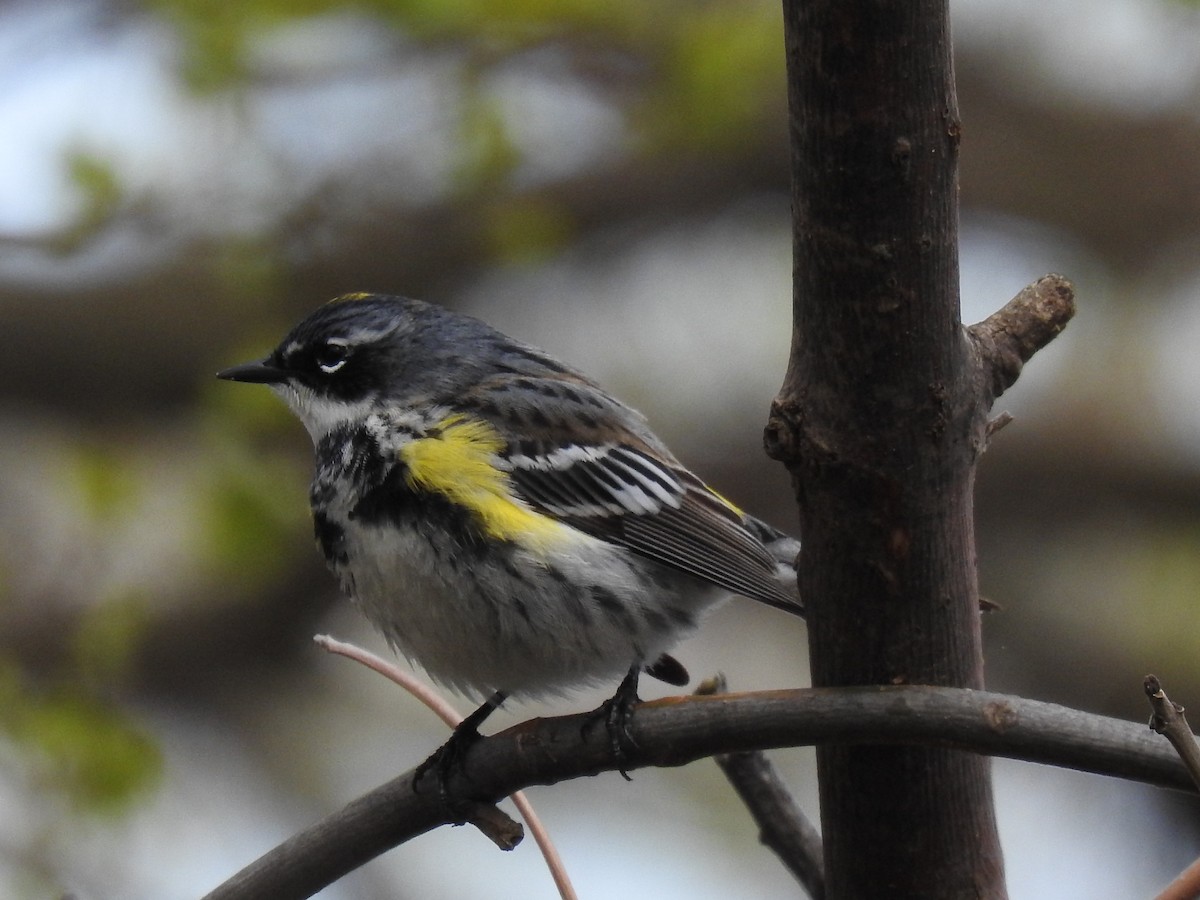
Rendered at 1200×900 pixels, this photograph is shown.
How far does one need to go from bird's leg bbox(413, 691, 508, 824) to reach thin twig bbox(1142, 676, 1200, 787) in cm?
108

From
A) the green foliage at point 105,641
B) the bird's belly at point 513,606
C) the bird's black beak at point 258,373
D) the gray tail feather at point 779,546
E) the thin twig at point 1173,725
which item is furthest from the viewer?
the green foliage at point 105,641

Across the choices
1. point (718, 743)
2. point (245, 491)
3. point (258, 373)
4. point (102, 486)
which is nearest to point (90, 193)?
point (102, 486)

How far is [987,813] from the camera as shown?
88.4 inches

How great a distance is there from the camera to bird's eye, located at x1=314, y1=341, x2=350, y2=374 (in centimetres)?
362

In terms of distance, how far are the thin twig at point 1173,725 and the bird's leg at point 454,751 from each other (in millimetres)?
1085

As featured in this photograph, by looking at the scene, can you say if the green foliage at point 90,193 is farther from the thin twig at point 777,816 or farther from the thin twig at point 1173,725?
the thin twig at point 1173,725

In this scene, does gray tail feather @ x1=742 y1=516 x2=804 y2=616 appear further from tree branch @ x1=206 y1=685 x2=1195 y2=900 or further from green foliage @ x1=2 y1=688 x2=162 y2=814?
green foliage @ x1=2 y1=688 x2=162 y2=814

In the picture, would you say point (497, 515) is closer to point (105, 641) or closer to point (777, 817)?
point (777, 817)

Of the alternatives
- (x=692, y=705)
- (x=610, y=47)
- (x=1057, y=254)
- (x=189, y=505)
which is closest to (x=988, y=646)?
(x=1057, y=254)

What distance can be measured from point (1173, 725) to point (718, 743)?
0.68m

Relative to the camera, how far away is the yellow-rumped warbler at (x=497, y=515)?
3021 millimetres

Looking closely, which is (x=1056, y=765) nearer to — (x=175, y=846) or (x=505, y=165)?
(x=505, y=165)

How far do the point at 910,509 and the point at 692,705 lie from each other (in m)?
0.43

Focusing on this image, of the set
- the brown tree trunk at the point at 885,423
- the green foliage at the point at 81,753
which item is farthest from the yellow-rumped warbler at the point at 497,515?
the green foliage at the point at 81,753
